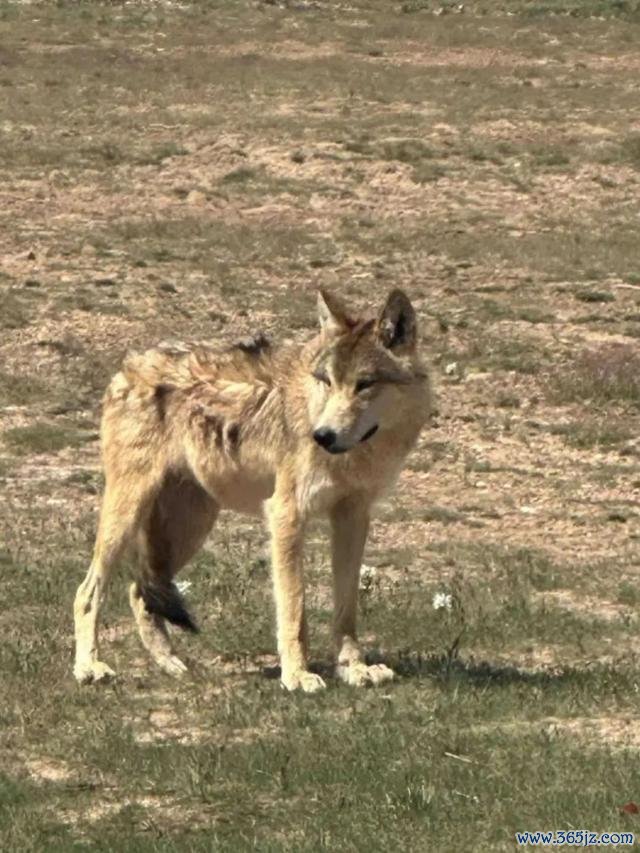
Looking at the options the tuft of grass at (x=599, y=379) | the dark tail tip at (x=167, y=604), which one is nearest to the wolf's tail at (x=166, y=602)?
the dark tail tip at (x=167, y=604)

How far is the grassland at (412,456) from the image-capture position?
7.04 metres

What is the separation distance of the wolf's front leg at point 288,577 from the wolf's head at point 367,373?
42 centimetres

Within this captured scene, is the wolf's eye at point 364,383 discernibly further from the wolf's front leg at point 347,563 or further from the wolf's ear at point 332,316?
the wolf's front leg at point 347,563

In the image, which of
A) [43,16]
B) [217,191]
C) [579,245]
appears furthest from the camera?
[43,16]

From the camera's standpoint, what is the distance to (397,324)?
864 centimetres

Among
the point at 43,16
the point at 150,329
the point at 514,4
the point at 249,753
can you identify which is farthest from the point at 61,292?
the point at 514,4

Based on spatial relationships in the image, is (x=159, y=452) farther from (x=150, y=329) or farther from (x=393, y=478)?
(x=150, y=329)

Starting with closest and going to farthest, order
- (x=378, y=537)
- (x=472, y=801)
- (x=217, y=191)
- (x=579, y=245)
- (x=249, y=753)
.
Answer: (x=472, y=801), (x=249, y=753), (x=378, y=537), (x=579, y=245), (x=217, y=191)

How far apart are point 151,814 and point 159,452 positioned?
266 centimetres

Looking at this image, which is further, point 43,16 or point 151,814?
point 43,16

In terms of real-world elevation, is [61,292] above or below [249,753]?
below

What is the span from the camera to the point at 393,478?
8852 millimetres

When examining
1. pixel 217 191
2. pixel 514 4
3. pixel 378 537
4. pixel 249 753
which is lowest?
pixel 514 4

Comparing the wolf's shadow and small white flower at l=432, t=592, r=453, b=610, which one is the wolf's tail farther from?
small white flower at l=432, t=592, r=453, b=610
